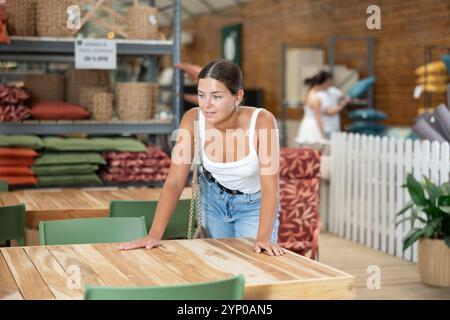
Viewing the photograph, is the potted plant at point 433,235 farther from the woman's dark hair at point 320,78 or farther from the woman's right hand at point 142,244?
the woman's dark hair at point 320,78

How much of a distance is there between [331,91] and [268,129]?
24.4 feet

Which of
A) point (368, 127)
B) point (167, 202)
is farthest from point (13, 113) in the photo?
point (368, 127)

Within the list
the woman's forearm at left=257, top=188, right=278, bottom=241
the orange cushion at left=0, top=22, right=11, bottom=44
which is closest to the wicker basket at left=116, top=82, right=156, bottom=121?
the orange cushion at left=0, top=22, right=11, bottom=44

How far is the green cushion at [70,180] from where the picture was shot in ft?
17.7

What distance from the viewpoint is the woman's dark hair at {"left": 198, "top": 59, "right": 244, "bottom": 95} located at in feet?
10.00

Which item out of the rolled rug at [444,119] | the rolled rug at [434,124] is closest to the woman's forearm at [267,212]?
the rolled rug at [444,119]

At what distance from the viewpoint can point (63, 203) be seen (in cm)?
428

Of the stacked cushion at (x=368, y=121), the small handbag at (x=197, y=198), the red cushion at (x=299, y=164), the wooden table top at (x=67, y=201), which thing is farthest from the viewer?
the stacked cushion at (x=368, y=121)

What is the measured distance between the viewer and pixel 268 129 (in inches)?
125

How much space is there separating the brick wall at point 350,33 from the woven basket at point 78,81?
5153 millimetres

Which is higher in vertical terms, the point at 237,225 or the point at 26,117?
the point at 26,117

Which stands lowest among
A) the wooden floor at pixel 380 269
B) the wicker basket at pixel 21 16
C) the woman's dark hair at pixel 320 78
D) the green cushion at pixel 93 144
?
the wooden floor at pixel 380 269
